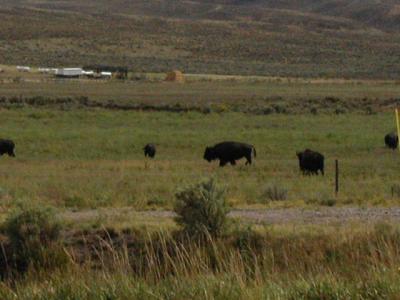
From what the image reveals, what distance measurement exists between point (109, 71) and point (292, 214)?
3098 inches

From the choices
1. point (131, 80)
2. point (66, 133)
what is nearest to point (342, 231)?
point (66, 133)

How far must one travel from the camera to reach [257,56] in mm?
124125

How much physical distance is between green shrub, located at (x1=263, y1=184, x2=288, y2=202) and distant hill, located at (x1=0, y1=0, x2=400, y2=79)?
2964 inches

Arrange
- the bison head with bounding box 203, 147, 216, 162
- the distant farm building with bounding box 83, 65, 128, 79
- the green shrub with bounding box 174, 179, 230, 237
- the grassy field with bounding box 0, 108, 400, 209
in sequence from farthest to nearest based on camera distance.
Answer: the distant farm building with bounding box 83, 65, 128, 79 → the bison head with bounding box 203, 147, 216, 162 → the grassy field with bounding box 0, 108, 400, 209 → the green shrub with bounding box 174, 179, 230, 237

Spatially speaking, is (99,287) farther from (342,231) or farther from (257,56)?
(257,56)

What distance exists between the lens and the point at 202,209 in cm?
1522

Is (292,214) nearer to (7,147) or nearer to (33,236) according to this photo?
(33,236)

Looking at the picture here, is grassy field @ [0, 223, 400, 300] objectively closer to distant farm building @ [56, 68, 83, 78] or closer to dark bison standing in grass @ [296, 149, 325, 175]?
dark bison standing in grass @ [296, 149, 325, 175]

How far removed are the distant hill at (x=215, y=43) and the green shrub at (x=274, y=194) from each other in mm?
75295

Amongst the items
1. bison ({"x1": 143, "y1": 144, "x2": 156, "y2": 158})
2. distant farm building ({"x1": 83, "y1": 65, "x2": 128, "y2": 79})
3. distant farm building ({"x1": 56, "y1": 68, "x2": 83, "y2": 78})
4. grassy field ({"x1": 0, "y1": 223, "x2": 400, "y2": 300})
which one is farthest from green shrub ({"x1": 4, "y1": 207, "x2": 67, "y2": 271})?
distant farm building ({"x1": 56, "y1": 68, "x2": 83, "y2": 78})

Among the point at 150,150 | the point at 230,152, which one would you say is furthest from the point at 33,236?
the point at 150,150

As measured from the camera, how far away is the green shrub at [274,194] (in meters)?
21.7

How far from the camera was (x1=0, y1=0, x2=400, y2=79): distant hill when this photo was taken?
110250mm

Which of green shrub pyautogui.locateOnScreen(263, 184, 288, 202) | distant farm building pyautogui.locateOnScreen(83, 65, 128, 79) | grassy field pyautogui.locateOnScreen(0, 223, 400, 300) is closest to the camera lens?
grassy field pyautogui.locateOnScreen(0, 223, 400, 300)
